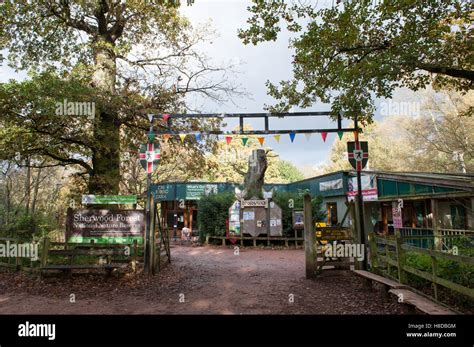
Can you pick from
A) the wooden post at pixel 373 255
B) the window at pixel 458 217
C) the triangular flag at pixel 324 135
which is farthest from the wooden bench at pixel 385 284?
the window at pixel 458 217

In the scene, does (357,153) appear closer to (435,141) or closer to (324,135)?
(324,135)

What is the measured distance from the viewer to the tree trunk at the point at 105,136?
11438 millimetres

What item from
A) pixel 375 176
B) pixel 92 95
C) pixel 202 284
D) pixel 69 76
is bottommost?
pixel 202 284

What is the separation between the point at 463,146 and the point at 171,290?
25.7 m

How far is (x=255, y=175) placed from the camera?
2164cm

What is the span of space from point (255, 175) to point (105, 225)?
12632 mm

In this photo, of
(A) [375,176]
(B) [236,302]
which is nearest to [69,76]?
(B) [236,302]

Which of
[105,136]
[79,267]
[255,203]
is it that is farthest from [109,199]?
[255,203]

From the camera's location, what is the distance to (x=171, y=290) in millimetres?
8117

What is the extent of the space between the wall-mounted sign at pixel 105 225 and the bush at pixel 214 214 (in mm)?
10258

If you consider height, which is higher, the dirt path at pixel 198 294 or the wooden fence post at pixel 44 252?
the wooden fence post at pixel 44 252

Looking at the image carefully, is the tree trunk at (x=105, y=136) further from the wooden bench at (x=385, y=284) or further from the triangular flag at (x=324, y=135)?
the wooden bench at (x=385, y=284)

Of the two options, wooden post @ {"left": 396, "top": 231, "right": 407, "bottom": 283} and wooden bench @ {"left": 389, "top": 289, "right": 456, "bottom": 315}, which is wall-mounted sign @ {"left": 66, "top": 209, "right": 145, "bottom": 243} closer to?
wooden post @ {"left": 396, "top": 231, "right": 407, "bottom": 283}
